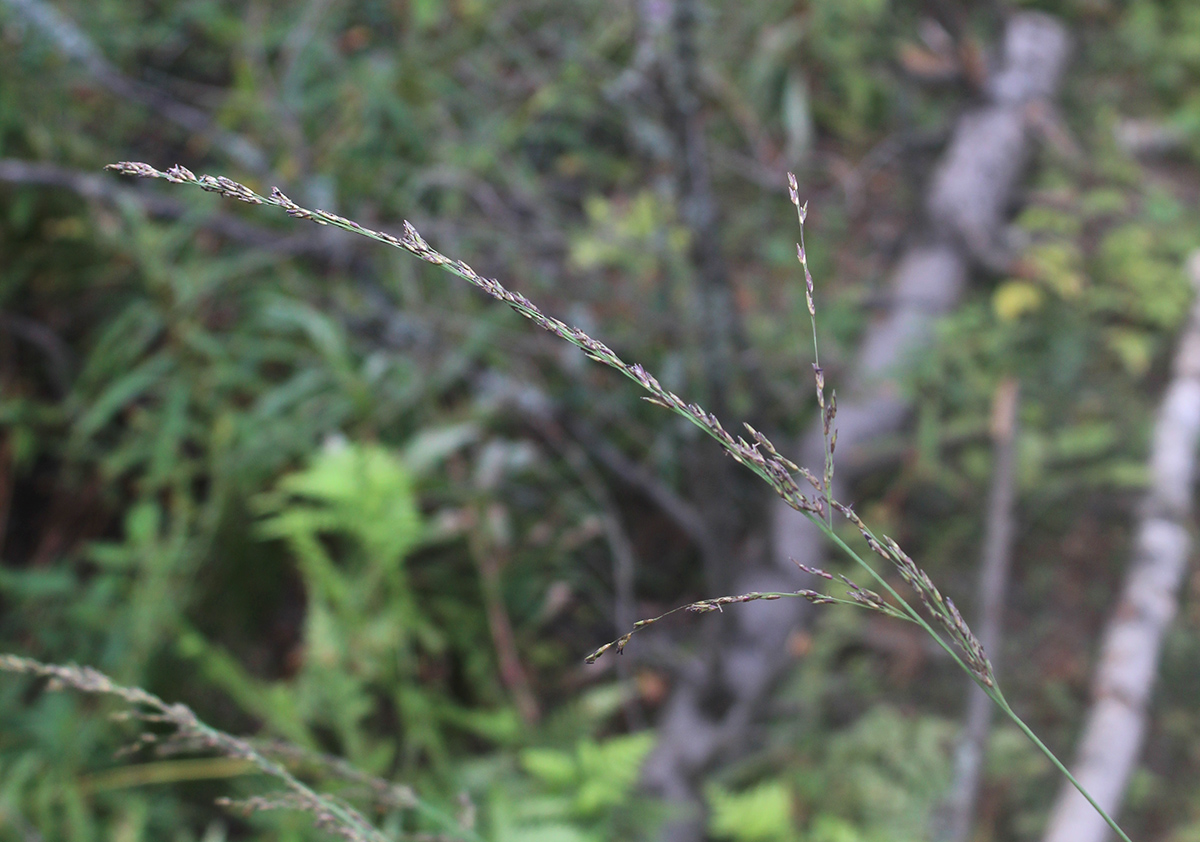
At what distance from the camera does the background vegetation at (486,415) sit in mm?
2018

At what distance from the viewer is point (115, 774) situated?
1910 mm

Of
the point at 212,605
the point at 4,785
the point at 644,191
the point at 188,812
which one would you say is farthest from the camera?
the point at 644,191

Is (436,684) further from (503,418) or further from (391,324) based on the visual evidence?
(391,324)

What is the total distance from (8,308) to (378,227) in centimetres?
117

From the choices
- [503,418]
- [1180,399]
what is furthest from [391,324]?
[1180,399]

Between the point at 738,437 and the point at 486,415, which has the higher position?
the point at 486,415

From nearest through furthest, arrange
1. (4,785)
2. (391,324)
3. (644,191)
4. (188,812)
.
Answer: (4,785)
(188,812)
(391,324)
(644,191)

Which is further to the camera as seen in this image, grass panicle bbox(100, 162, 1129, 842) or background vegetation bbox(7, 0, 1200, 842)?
background vegetation bbox(7, 0, 1200, 842)

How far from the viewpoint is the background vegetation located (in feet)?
6.62

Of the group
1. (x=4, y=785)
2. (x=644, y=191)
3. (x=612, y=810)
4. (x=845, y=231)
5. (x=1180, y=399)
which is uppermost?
(x=845, y=231)

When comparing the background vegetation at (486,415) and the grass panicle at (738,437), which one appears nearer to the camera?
the grass panicle at (738,437)

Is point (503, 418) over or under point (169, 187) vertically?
under

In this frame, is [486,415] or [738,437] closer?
[738,437]

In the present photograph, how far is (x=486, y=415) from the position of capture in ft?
8.23
